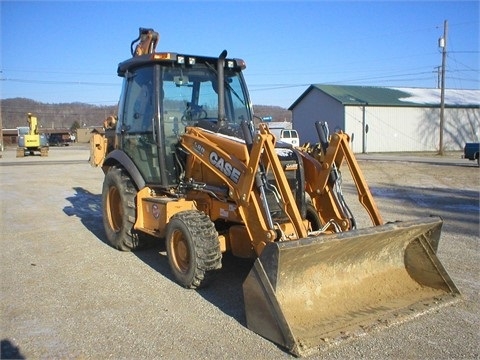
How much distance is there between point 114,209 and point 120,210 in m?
0.30

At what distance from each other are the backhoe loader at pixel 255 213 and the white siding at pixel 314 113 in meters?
32.3

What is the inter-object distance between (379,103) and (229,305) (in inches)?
1437

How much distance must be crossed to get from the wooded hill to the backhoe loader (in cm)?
10744

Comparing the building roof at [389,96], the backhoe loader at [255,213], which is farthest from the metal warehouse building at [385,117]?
the backhoe loader at [255,213]

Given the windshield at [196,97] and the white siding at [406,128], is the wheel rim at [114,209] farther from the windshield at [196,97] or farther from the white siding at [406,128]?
the white siding at [406,128]

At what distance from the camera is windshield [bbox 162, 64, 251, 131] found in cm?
615

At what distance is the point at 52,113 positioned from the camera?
403ft

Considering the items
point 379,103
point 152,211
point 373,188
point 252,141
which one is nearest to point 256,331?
point 252,141

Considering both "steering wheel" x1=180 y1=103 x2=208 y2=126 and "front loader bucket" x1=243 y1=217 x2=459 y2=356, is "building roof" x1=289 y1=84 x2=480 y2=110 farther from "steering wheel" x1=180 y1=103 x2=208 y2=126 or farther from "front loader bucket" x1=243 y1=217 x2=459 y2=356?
"front loader bucket" x1=243 y1=217 x2=459 y2=356

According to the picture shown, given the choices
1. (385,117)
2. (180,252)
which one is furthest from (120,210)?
(385,117)

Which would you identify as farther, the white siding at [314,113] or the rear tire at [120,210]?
the white siding at [314,113]

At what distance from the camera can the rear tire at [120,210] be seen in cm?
659

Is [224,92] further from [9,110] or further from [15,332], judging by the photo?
[9,110]

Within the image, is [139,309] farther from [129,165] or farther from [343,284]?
[129,165]
